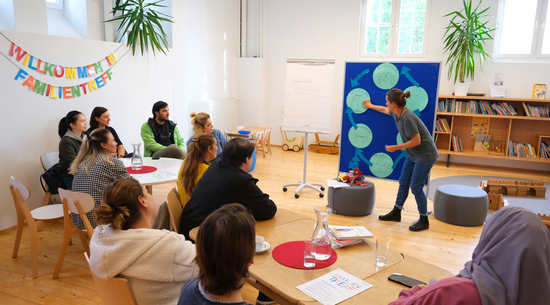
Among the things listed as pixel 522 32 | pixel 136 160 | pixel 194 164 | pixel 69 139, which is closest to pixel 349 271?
pixel 194 164

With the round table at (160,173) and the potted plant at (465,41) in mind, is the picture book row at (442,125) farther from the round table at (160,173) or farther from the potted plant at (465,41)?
the round table at (160,173)

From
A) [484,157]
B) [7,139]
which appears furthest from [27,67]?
[484,157]

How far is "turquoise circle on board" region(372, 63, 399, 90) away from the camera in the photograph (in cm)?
444

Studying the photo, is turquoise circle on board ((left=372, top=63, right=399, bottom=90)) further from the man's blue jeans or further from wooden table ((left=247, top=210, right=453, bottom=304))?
wooden table ((left=247, top=210, right=453, bottom=304))

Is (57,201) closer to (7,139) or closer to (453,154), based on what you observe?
(7,139)

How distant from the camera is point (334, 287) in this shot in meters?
1.61

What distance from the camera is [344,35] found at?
800 cm

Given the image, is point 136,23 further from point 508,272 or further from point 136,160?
point 508,272

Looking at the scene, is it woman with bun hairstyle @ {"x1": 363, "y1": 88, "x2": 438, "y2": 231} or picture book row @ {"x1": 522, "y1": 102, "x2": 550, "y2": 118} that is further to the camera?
picture book row @ {"x1": 522, "y1": 102, "x2": 550, "y2": 118}

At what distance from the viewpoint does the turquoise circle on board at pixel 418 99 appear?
4289mm

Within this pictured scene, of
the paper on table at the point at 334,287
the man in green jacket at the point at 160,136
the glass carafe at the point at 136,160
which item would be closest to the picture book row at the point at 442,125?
the man in green jacket at the point at 160,136

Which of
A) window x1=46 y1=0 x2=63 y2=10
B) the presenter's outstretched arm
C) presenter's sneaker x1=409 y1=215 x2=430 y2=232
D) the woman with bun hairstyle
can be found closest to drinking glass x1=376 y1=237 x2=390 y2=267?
the woman with bun hairstyle

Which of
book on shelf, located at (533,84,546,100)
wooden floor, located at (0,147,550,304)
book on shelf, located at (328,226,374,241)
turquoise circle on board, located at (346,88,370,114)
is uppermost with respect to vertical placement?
book on shelf, located at (533,84,546,100)

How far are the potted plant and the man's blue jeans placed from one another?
346 centimetres
